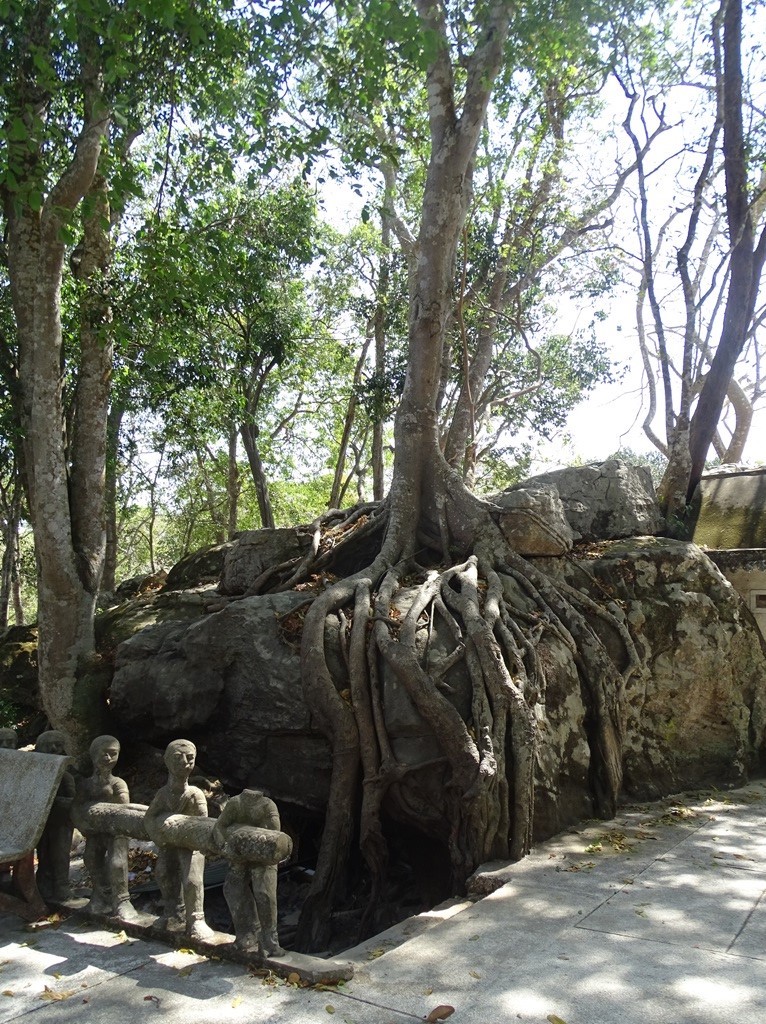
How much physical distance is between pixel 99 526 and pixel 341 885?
4190mm

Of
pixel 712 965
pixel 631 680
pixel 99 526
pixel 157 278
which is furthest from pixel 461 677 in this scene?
pixel 157 278

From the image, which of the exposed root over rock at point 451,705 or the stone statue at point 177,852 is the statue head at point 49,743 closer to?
the stone statue at point 177,852

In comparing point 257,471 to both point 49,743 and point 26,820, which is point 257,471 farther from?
point 26,820

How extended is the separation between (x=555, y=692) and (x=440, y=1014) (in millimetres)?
3536

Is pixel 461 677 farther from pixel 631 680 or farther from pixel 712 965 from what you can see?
pixel 712 965

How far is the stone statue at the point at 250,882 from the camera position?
409cm

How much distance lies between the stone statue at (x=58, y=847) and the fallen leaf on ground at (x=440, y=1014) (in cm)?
255

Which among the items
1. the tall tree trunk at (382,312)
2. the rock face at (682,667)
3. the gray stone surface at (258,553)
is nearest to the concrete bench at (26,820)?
the gray stone surface at (258,553)

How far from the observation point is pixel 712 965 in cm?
384

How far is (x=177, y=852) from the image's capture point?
15.2 ft

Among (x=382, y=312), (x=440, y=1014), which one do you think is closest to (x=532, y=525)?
(x=440, y=1014)

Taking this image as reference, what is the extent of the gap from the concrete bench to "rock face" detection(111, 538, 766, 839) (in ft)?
6.95

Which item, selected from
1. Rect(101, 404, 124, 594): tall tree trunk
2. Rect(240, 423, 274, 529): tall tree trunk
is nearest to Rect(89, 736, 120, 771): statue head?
Rect(101, 404, 124, 594): tall tree trunk

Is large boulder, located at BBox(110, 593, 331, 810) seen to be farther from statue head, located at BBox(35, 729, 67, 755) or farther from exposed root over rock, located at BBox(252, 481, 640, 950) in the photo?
statue head, located at BBox(35, 729, 67, 755)
